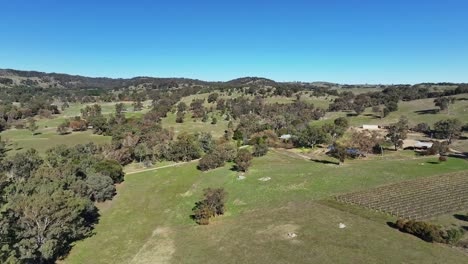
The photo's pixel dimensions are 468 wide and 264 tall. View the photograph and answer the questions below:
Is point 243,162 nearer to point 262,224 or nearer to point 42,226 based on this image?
point 262,224

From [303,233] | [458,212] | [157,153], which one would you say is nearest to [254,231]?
[303,233]

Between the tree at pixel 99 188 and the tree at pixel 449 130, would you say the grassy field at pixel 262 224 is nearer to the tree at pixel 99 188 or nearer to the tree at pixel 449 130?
the tree at pixel 99 188

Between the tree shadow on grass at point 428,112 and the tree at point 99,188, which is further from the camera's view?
the tree shadow on grass at point 428,112

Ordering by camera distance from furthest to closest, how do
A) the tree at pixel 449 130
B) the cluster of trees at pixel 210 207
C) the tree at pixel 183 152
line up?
the tree at pixel 449 130 → the tree at pixel 183 152 → the cluster of trees at pixel 210 207

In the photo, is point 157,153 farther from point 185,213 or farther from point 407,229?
point 407,229

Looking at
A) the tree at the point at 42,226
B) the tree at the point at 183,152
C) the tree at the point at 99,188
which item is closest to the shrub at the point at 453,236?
the tree at the point at 42,226

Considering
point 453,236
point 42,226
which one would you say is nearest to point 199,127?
point 42,226

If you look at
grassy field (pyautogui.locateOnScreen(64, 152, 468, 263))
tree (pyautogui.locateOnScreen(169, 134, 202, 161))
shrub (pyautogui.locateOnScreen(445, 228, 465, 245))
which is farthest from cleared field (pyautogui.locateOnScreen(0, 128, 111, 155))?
shrub (pyautogui.locateOnScreen(445, 228, 465, 245))
